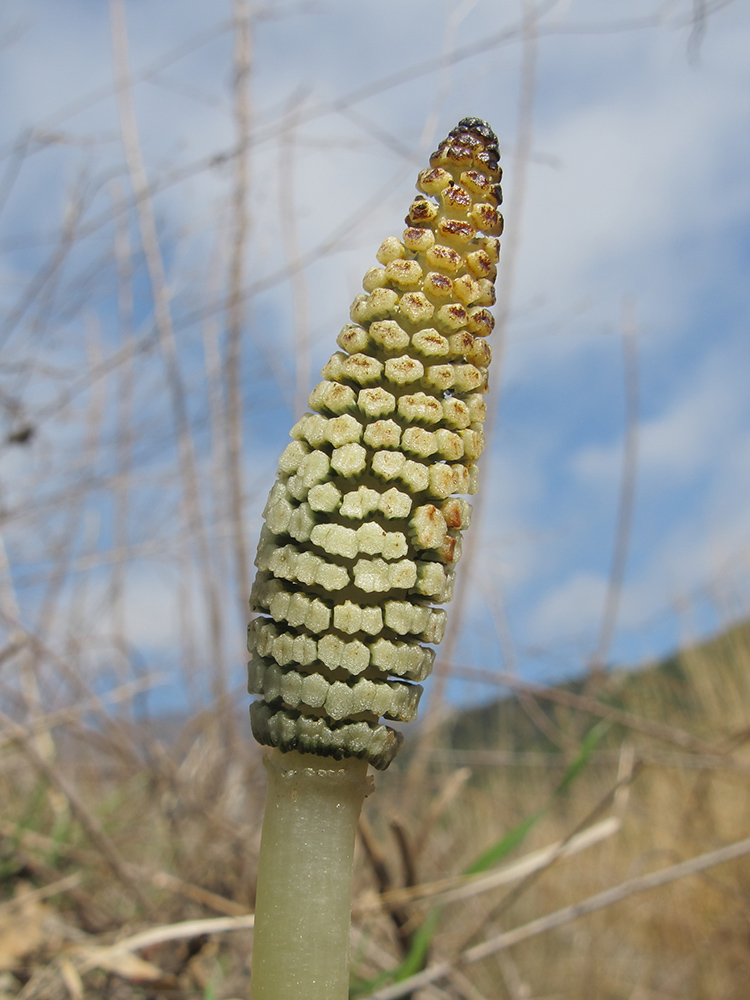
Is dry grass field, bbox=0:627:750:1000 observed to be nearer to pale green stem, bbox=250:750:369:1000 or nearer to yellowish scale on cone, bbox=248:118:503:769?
pale green stem, bbox=250:750:369:1000

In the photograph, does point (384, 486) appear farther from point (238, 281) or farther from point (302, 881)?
point (238, 281)

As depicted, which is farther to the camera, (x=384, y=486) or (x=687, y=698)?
(x=687, y=698)

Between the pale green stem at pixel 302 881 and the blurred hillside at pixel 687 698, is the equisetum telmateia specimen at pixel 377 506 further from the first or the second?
the blurred hillside at pixel 687 698

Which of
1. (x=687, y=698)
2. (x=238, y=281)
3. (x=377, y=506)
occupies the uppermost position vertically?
(x=238, y=281)

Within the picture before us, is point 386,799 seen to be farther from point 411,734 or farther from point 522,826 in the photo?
point 522,826

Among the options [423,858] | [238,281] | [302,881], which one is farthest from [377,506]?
[423,858]

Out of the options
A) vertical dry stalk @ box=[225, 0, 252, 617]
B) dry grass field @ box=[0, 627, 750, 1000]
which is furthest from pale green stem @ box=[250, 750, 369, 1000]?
vertical dry stalk @ box=[225, 0, 252, 617]
